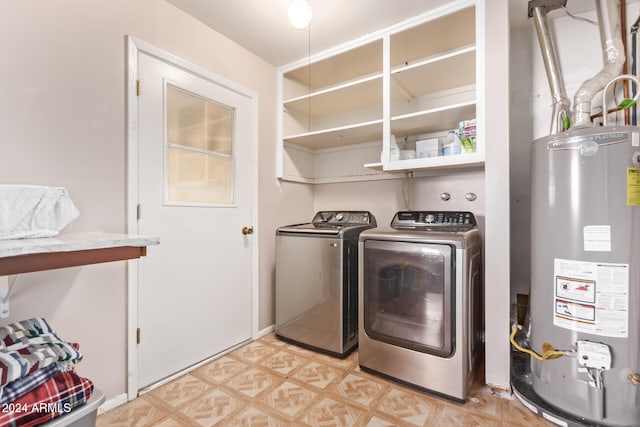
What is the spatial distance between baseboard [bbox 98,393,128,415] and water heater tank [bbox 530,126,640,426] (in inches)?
89.9

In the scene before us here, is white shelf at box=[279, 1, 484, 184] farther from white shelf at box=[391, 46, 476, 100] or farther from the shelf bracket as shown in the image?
the shelf bracket

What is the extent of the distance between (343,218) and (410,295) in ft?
3.38

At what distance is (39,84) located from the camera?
137 cm

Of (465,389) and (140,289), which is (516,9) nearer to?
(465,389)

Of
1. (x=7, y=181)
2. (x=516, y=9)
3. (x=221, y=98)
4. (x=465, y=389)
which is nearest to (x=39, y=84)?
(x=7, y=181)

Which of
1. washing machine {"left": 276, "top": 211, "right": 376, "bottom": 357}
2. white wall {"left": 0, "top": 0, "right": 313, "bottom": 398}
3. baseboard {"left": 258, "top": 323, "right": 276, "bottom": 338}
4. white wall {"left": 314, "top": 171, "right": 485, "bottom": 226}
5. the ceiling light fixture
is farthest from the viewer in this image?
baseboard {"left": 258, "top": 323, "right": 276, "bottom": 338}

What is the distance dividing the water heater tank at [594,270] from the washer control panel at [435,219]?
1.61 feet

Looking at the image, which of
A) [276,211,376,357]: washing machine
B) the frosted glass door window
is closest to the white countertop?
the frosted glass door window

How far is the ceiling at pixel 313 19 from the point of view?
1887 mm

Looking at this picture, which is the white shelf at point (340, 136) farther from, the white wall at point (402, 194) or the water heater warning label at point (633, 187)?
the water heater warning label at point (633, 187)

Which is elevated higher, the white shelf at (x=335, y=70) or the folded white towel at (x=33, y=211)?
the white shelf at (x=335, y=70)

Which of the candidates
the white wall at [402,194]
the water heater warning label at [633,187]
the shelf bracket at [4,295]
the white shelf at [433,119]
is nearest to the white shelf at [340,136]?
the white shelf at [433,119]

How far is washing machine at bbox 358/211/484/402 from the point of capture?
1.65 meters

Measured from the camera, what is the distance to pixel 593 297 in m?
1.40
